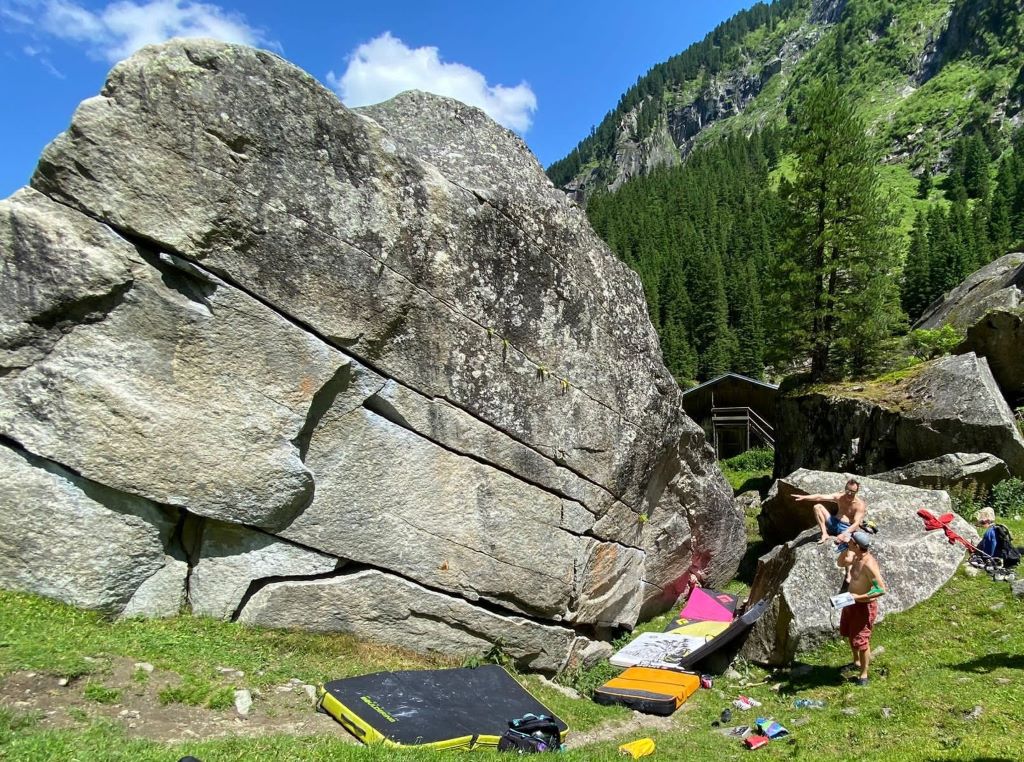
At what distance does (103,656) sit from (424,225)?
752cm

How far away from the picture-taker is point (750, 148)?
6299 inches

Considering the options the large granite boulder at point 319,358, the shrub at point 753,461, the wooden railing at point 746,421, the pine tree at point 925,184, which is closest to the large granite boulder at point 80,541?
the large granite boulder at point 319,358

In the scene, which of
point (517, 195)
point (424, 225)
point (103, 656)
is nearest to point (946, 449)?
point (517, 195)

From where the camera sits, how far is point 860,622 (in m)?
9.98

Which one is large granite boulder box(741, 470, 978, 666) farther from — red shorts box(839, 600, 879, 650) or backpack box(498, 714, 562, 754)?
backpack box(498, 714, 562, 754)

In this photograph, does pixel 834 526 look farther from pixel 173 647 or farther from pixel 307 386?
pixel 173 647

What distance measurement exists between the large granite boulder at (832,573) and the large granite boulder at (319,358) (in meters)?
3.32

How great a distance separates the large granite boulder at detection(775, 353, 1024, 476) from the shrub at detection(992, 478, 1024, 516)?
2.36 feet

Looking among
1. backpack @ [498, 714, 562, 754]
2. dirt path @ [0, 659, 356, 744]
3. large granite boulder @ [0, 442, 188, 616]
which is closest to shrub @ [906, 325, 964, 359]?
backpack @ [498, 714, 562, 754]

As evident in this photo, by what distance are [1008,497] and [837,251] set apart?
13782 mm

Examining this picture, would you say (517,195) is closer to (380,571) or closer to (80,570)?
(380,571)

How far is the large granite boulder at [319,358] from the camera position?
8.77 meters

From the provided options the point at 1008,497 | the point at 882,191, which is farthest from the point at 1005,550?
the point at 882,191

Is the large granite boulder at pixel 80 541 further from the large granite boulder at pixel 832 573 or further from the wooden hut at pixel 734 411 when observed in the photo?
the wooden hut at pixel 734 411
